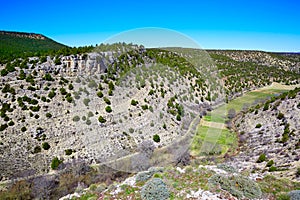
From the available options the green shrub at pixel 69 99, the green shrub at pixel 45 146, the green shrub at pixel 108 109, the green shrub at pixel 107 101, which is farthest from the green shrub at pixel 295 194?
the green shrub at pixel 69 99

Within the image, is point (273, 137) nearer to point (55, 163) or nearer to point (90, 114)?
point (90, 114)

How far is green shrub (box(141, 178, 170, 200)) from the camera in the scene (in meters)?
11.1

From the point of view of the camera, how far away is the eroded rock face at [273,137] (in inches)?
607

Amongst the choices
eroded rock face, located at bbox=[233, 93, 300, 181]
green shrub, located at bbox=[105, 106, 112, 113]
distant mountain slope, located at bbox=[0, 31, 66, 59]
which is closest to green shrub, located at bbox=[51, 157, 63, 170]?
green shrub, located at bbox=[105, 106, 112, 113]

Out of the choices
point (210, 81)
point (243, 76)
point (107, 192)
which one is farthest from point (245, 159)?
point (243, 76)

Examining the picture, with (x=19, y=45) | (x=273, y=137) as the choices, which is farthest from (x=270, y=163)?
(x=19, y=45)

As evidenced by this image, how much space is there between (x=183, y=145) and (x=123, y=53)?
12.9 meters

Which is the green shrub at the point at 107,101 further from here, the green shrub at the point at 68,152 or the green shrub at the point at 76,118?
the green shrub at the point at 68,152

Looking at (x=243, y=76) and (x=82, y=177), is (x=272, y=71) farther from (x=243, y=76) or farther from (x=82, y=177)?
(x=82, y=177)

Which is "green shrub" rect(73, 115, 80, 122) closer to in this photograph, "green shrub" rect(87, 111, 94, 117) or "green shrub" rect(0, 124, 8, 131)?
"green shrub" rect(87, 111, 94, 117)

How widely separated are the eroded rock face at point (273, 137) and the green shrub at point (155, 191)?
256 inches

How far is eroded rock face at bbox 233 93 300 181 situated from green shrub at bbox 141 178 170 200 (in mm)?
6513

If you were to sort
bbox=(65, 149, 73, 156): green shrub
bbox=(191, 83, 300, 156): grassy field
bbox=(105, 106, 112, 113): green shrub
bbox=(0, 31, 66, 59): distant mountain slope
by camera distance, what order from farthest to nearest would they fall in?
bbox=(0, 31, 66, 59): distant mountain slope
bbox=(105, 106, 112, 113): green shrub
bbox=(191, 83, 300, 156): grassy field
bbox=(65, 149, 73, 156): green shrub

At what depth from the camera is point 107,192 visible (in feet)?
42.1
